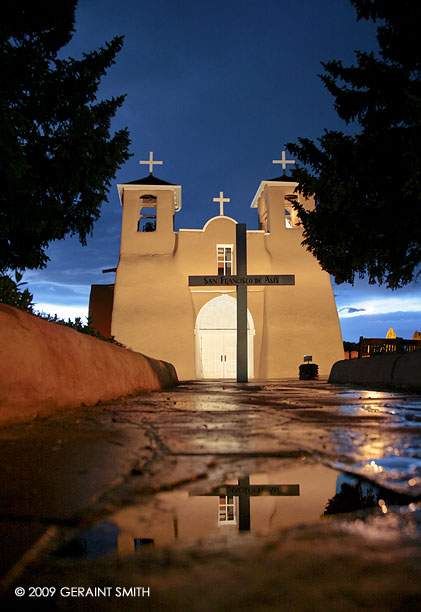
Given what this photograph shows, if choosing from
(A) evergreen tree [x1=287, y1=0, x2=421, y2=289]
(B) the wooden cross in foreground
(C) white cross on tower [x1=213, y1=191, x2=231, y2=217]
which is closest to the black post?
(B) the wooden cross in foreground

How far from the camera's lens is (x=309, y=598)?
449 mm

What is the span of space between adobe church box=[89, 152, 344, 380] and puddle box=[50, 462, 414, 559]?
17.6m

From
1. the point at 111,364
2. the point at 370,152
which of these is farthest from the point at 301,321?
the point at 111,364

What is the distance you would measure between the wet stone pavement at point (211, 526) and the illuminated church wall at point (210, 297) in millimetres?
17286

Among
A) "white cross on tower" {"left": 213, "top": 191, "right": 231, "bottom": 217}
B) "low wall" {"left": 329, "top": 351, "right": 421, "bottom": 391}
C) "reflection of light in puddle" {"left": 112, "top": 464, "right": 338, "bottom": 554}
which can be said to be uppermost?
"white cross on tower" {"left": 213, "top": 191, "right": 231, "bottom": 217}

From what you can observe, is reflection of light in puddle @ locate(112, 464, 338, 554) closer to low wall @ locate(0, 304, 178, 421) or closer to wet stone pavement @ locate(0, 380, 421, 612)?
wet stone pavement @ locate(0, 380, 421, 612)

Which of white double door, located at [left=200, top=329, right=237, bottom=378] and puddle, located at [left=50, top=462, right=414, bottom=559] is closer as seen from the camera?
puddle, located at [left=50, top=462, right=414, bottom=559]

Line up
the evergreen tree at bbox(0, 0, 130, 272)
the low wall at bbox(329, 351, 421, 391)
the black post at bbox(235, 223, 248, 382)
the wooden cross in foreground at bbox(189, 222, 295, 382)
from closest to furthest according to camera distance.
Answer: the low wall at bbox(329, 351, 421, 391), the evergreen tree at bbox(0, 0, 130, 272), the wooden cross in foreground at bbox(189, 222, 295, 382), the black post at bbox(235, 223, 248, 382)

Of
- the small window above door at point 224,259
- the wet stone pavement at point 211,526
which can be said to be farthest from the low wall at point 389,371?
the small window above door at point 224,259

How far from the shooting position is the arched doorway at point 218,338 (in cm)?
1995

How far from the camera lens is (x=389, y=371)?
568cm

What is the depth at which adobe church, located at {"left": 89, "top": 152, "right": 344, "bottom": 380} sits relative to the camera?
18734 millimetres

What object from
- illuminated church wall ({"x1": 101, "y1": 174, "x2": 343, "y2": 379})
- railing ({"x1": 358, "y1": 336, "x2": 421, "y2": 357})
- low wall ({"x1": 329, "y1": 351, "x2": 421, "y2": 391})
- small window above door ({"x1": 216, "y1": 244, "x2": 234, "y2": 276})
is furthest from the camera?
small window above door ({"x1": 216, "y1": 244, "x2": 234, "y2": 276})

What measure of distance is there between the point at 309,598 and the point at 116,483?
2.00ft
